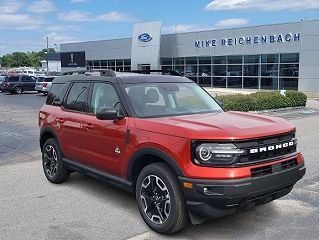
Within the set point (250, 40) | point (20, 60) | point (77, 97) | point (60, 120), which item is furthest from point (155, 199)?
point (20, 60)

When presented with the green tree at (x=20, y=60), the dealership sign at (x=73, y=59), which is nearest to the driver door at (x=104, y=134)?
the dealership sign at (x=73, y=59)

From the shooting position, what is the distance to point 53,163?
688 cm

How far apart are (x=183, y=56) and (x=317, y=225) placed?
37764mm

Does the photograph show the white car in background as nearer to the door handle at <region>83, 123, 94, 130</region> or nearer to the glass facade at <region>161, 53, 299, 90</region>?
the glass facade at <region>161, 53, 299, 90</region>

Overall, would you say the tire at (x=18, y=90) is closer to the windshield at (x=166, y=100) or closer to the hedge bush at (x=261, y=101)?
the hedge bush at (x=261, y=101)

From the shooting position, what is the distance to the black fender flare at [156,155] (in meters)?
4.41

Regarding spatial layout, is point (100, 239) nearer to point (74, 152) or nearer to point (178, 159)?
point (178, 159)

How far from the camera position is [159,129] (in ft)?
15.3

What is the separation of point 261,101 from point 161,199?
15.6 metres

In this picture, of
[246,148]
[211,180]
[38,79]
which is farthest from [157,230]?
[38,79]

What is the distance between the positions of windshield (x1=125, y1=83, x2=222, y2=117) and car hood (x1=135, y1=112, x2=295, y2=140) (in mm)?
265

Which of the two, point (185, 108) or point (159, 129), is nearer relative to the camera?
point (159, 129)

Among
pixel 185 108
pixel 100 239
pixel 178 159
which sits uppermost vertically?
pixel 185 108

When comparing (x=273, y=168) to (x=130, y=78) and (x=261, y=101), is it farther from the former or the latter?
(x=261, y=101)
